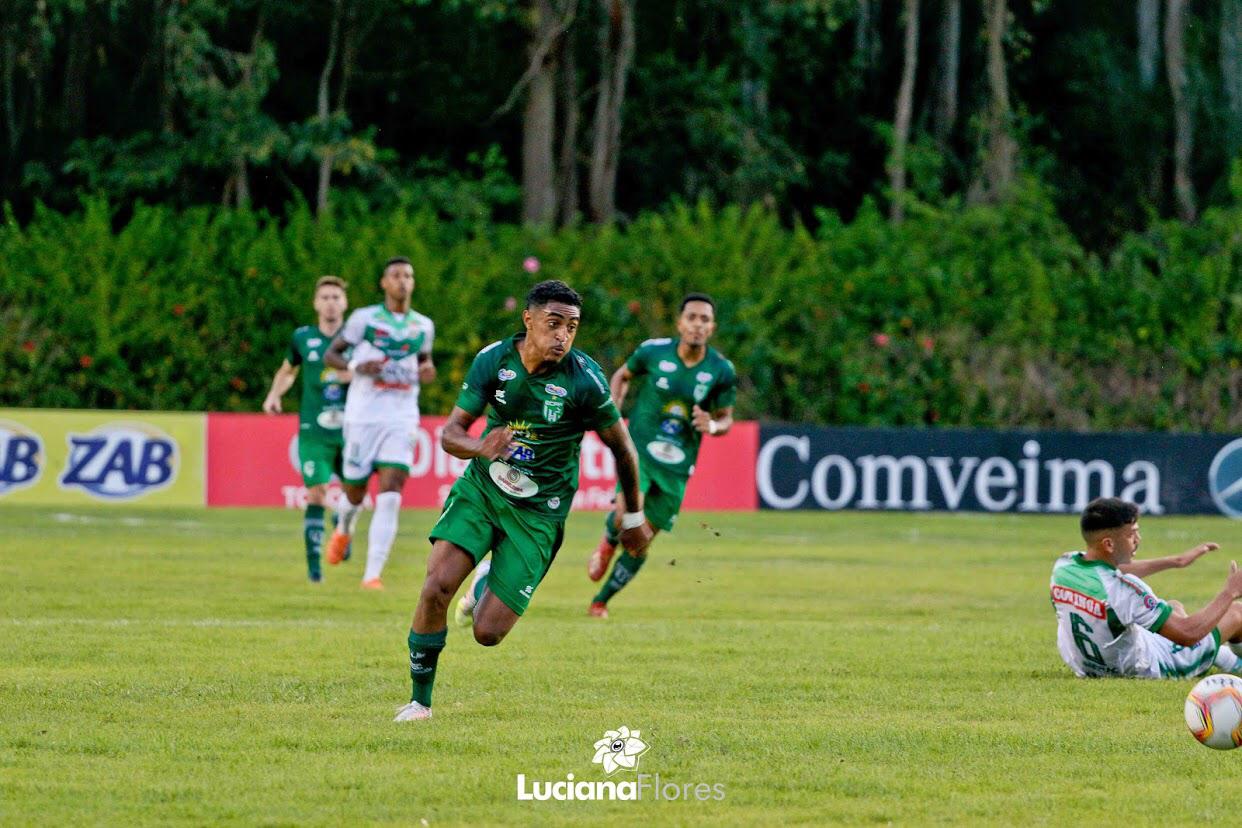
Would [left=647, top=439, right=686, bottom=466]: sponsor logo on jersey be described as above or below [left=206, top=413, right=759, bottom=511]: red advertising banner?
above

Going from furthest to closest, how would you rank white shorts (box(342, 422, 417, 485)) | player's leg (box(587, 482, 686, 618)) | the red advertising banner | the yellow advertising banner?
the red advertising banner < the yellow advertising banner < white shorts (box(342, 422, 417, 485)) < player's leg (box(587, 482, 686, 618))

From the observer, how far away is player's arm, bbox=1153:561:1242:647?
9.59 metres

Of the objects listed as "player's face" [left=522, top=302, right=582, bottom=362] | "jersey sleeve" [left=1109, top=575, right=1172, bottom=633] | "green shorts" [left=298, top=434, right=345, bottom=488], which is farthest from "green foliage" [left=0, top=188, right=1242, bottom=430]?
"player's face" [left=522, top=302, right=582, bottom=362]

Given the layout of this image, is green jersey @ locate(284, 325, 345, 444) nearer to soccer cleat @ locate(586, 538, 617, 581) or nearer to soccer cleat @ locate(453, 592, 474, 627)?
soccer cleat @ locate(586, 538, 617, 581)

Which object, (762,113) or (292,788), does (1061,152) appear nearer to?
(762,113)

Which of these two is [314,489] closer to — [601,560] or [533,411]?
[601,560]

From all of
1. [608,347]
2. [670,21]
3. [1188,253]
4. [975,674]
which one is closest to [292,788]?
[975,674]

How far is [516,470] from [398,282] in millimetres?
6511

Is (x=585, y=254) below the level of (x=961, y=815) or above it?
below

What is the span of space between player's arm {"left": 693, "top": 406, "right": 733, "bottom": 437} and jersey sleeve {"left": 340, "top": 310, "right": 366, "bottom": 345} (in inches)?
121

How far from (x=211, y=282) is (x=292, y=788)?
81.3 ft

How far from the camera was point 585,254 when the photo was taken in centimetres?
3256

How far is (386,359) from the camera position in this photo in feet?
51.8

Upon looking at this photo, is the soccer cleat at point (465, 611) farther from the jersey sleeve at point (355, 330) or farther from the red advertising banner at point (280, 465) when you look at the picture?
the red advertising banner at point (280, 465)
